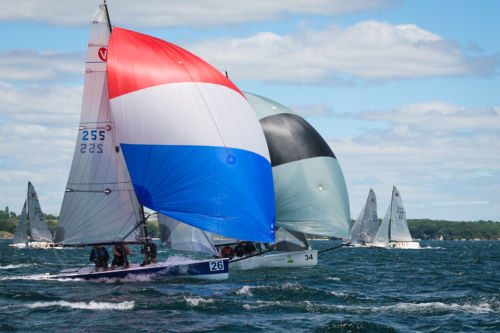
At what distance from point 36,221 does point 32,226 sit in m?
0.90

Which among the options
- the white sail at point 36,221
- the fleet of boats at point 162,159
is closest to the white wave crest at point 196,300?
the fleet of boats at point 162,159

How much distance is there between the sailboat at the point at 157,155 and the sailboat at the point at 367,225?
231ft

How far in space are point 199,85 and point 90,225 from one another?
25.9 feet

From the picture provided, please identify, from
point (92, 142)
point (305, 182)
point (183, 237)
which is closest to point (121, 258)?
point (183, 237)

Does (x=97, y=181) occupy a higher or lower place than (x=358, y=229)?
lower

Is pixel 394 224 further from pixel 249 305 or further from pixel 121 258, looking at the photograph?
pixel 249 305

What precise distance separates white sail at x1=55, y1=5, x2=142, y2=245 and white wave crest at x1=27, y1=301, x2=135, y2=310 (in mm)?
6207

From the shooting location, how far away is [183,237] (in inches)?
1238

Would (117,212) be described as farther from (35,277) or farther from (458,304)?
(458,304)

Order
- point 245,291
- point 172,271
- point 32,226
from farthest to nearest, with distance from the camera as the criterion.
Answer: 1. point 32,226
2. point 172,271
3. point 245,291

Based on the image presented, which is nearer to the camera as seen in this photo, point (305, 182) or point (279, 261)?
point (305, 182)

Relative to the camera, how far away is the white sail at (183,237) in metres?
31.4

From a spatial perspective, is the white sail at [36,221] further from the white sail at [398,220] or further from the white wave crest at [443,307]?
the white wave crest at [443,307]

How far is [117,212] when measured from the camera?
1223 inches
